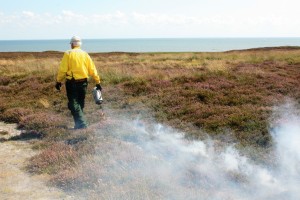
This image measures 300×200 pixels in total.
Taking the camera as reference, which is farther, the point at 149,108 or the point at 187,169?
the point at 149,108

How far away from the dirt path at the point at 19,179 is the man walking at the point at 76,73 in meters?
1.67

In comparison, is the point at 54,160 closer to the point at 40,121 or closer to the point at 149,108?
the point at 40,121

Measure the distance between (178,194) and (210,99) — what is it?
8766 mm

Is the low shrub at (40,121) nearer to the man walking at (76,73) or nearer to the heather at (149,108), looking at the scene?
the heather at (149,108)

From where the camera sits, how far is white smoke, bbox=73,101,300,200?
642cm

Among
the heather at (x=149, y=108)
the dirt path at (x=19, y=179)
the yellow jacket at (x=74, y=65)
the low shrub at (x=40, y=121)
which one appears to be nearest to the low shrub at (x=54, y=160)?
the heather at (x=149, y=108)

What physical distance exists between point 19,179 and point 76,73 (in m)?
3.95

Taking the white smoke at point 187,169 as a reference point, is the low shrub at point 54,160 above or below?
below

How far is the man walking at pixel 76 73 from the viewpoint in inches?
423

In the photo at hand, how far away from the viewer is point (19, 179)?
7797 millimetres

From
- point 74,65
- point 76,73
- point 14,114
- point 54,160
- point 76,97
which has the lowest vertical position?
point 14,114

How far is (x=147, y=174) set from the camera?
7.25 meters

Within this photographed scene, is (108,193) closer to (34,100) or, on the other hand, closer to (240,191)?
(240,191)

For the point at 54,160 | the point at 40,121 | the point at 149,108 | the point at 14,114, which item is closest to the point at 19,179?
the point at 54,160
